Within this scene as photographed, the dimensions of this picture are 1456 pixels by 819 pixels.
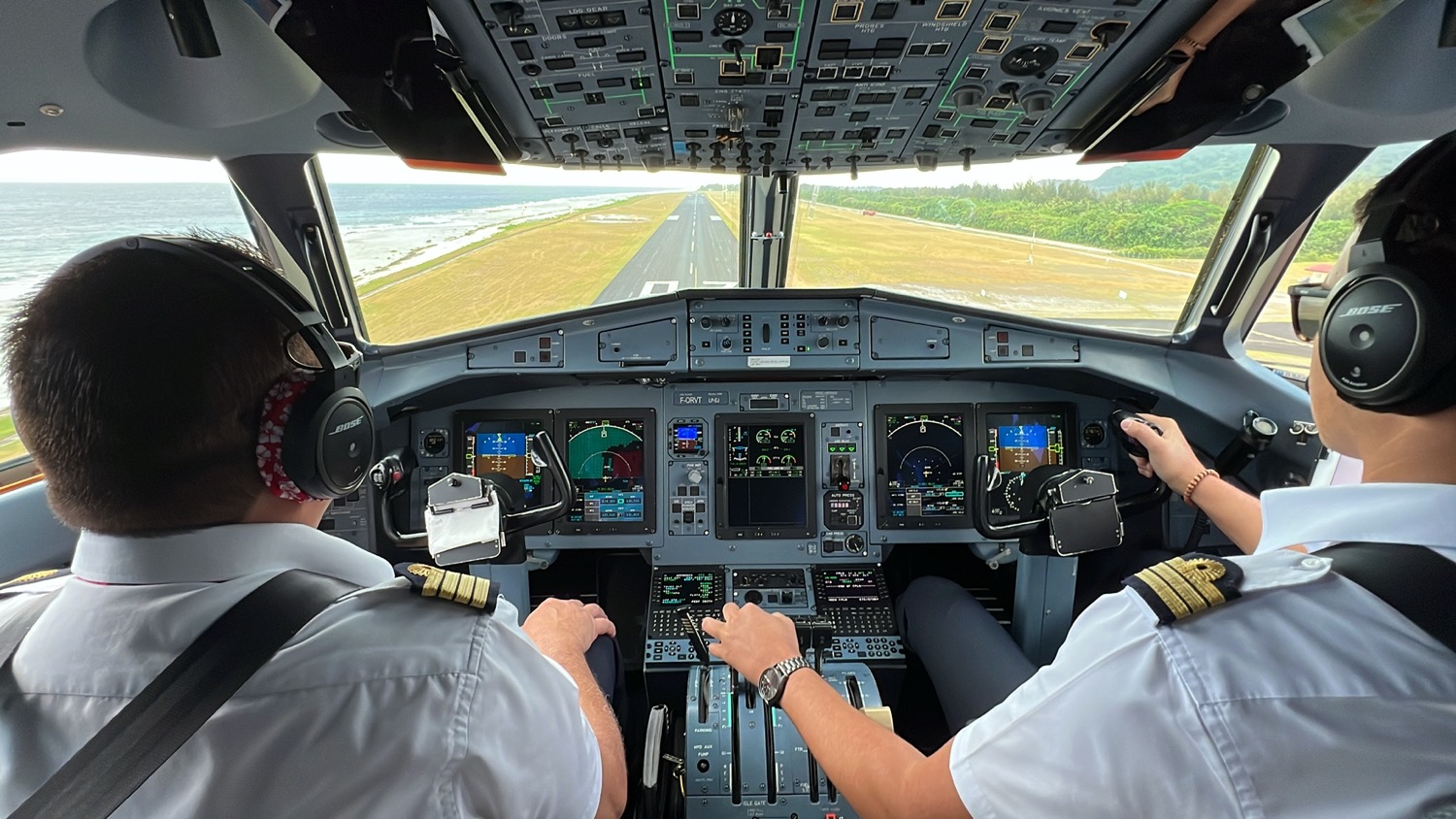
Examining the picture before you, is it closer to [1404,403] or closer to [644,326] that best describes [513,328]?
[644,326]

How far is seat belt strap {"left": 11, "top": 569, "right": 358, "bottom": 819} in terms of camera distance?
2.14ft

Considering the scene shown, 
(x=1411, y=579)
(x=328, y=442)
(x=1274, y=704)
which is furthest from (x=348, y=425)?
(x=1411, y=579)

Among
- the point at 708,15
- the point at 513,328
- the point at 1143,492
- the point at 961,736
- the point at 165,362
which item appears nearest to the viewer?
the point at 165,362

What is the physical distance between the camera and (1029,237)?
10.4 ft

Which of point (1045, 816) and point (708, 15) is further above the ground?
point (708, 15)

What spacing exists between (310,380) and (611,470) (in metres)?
2.36

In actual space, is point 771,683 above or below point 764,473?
below

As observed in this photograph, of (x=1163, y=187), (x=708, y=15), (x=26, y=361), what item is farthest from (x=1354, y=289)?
(x=1163, y=187)

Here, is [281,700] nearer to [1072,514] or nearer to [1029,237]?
[1072,514]

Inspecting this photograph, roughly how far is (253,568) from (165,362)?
0.84 feet

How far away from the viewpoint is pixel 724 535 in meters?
3.22

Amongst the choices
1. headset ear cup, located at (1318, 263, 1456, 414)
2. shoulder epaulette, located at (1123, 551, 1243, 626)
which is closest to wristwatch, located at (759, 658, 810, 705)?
shoulder epaulette, located at (1123, 551, 1243, 626)

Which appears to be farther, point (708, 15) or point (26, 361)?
point (708, 15)

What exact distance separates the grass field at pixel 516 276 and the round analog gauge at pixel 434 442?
0.44 m
